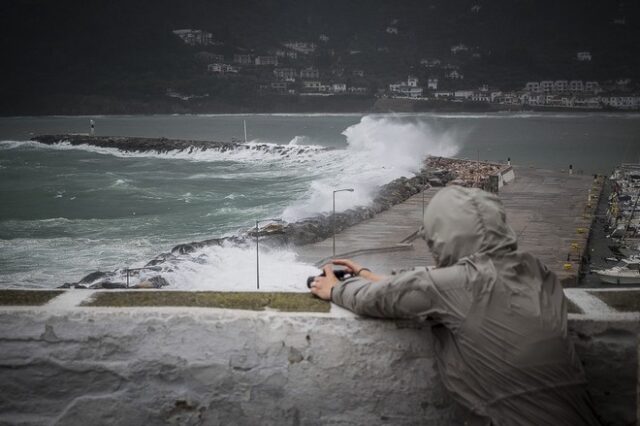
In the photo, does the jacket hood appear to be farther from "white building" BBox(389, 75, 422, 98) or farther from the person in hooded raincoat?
"white building" BBox(389, 75, 422, 98)

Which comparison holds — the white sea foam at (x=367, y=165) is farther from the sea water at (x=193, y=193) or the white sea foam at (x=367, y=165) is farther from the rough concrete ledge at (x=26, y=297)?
the rough concrete ledge at (x=26, y=297)

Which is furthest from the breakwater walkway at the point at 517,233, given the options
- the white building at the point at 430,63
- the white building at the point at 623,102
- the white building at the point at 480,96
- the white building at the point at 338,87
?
the white building at the point at 430,63

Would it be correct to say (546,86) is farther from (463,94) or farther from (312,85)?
(312,85)

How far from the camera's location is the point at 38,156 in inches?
2386

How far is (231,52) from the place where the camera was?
582ft

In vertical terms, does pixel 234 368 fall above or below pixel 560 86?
below

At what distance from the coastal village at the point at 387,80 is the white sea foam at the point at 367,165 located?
7578 cm

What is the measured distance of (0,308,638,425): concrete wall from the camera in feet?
7.17

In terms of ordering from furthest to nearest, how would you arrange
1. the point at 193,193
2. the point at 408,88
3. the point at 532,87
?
the point at 408,88
the point at 532,87
the point at 193,193

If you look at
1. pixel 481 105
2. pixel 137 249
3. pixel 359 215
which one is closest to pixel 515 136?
pixel 481 105

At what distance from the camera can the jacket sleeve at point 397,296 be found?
191cm

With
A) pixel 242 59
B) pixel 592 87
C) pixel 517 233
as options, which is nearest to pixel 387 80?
pixel 242 59

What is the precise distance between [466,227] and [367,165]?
40531 millimetres

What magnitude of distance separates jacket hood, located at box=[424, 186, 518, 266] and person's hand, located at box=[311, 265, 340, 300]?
1.51 ft
